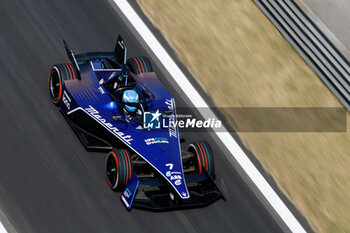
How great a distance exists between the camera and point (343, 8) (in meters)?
15.6

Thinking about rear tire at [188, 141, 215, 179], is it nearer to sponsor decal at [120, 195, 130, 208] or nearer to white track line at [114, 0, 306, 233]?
white track line at [114, 0, 306, 233]

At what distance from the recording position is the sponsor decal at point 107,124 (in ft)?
36.9

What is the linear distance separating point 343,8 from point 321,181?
17.3 ft

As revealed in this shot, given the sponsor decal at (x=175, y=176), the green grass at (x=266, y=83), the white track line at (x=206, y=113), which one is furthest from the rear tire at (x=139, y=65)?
the sponsor decal at (x=175, y=176)

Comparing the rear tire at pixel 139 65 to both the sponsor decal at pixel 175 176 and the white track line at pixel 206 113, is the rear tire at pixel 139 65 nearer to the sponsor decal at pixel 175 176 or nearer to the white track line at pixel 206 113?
the white track line at pixel 206 113

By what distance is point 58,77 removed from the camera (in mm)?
12352

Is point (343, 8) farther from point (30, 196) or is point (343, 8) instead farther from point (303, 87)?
point (30, 196)

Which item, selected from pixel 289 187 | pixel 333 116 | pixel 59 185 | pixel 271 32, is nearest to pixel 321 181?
pixel 289 187

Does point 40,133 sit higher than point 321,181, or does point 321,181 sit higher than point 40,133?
point 40,133

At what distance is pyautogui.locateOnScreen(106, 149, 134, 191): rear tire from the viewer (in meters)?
10.6

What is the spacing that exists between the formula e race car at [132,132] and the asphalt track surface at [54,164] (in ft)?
1.09

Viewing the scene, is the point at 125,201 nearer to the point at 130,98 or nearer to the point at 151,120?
the point at 151,120

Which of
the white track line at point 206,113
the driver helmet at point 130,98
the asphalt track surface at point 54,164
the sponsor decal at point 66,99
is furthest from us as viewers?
the white track line at point 206,113

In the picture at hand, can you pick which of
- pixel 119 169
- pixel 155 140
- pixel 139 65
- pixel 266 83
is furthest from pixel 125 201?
pixel 266 83
